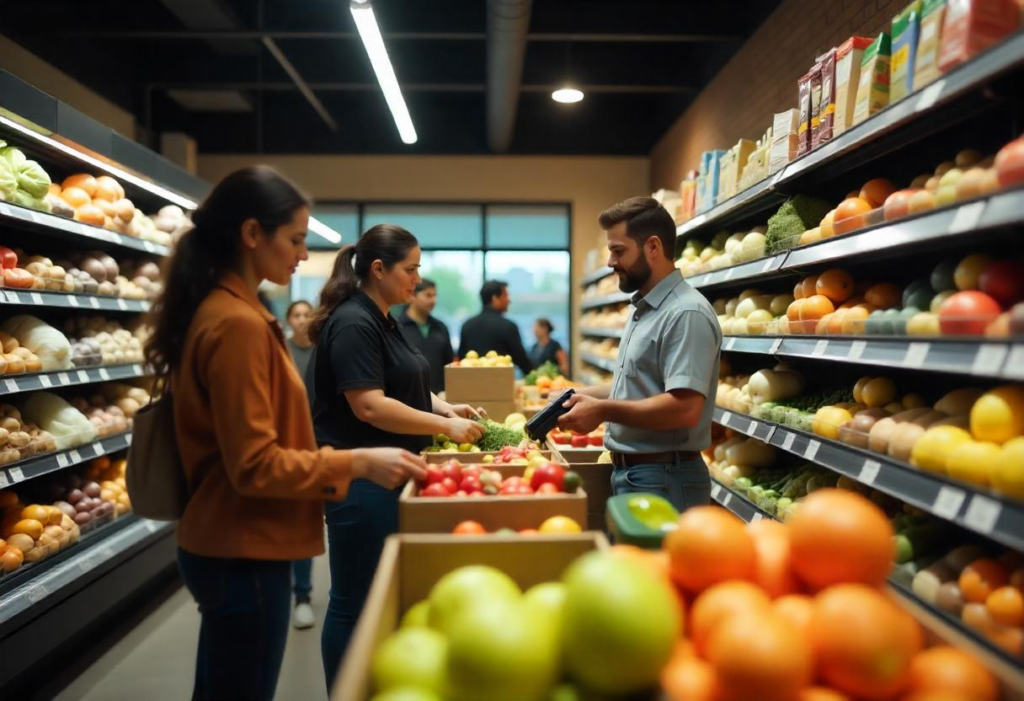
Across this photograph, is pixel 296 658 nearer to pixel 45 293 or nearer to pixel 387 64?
pixel 45 293

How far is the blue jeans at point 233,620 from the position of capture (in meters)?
1.77

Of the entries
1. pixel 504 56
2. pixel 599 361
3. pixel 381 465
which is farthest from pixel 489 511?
pixel 599 361

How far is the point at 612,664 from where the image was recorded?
42.8 inches

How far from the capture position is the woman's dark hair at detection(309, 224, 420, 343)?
9.21 feet

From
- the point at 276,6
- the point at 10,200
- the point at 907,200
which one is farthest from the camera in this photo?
the point at 276,6

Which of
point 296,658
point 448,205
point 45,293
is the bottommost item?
point 296,658

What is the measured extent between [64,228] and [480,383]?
93.8 inches

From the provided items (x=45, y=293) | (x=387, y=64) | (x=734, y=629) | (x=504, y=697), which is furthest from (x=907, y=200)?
(x=387, y=64)

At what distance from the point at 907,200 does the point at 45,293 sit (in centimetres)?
382

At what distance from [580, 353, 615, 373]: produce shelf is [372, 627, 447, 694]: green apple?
5.82 meters

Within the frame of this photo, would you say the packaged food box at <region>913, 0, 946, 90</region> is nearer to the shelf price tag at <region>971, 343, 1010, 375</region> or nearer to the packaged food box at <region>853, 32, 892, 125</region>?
the packaged food box at <region>853, 32, 892, 125</region>

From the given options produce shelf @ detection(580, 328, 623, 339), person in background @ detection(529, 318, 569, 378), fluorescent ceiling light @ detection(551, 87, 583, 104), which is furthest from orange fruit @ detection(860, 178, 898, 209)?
person in background @ detection(529, 318, 569, 378)

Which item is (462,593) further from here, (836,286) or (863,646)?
(836,286)

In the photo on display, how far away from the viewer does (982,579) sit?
1.85m
